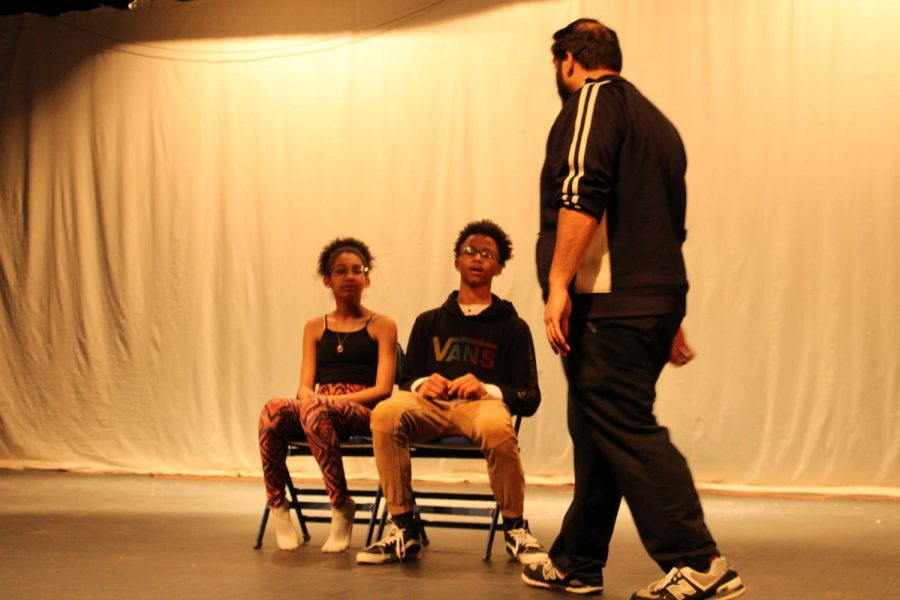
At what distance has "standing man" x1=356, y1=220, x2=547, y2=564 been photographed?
11.5 ft

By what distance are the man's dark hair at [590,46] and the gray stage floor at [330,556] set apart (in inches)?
50.5

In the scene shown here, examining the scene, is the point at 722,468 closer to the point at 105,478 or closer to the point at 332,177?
the point at 332,177

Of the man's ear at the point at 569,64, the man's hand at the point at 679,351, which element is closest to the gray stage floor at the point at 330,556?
the man's hand at the point at 679,351

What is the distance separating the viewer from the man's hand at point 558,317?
2586 millimetres

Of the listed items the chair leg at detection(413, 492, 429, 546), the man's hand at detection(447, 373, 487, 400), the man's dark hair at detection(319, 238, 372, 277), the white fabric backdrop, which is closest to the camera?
the man's hand at detection(447, 373, 487, 400)

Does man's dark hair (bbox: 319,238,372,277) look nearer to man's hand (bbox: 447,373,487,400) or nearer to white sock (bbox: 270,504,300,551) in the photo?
man's hand (bbox: 447,373,487,400)

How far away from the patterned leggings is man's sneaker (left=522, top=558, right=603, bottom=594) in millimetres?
935

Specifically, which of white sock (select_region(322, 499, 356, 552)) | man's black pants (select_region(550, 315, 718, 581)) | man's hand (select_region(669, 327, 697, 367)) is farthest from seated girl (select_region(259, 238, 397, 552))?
man's hand (select_region(669, 327, 697, 367))

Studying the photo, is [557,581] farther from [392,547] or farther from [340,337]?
[340,337]

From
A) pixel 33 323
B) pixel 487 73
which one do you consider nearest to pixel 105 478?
pixel 33 323

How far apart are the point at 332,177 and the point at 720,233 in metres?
2.18

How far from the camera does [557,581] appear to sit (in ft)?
9.53

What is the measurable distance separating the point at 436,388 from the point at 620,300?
111cm

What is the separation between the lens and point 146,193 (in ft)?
23.1
